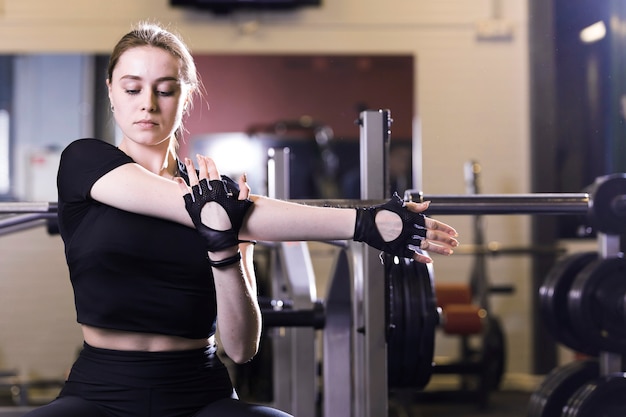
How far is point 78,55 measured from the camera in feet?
17.8

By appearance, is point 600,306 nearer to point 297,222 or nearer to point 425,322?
point 425,322

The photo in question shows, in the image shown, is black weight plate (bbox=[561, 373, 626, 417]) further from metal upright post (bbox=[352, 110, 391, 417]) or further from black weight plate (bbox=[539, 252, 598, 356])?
metal upright post (bbox=[352, 110, 391, 417])

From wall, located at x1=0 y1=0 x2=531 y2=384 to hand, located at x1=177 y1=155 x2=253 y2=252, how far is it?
415cm

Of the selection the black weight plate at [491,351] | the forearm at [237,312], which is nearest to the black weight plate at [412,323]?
the forearm at [237,312]

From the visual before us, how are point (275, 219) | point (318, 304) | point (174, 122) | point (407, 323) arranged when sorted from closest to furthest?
point (275, 219), point (174, 122), point (407, 323), point (318, 304)

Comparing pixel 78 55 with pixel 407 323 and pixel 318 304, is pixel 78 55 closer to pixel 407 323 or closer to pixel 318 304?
pixel 318 304

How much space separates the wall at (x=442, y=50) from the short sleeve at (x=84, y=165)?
397cm

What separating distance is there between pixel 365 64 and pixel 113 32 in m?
1.55

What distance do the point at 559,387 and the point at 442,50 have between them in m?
3.37

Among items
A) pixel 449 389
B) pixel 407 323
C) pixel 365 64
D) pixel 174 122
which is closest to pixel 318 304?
pixel 407 323

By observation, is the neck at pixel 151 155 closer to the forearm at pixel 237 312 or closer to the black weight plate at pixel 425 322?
the forearm at pixel 237 312

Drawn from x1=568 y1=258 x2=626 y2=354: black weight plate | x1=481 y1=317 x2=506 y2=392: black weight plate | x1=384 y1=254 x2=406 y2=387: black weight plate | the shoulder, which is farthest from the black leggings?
x1=481 y1=317 x2=506 y2=392: black weight plate

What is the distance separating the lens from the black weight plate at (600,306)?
2555 millimetres

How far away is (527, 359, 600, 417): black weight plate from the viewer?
2648mm
